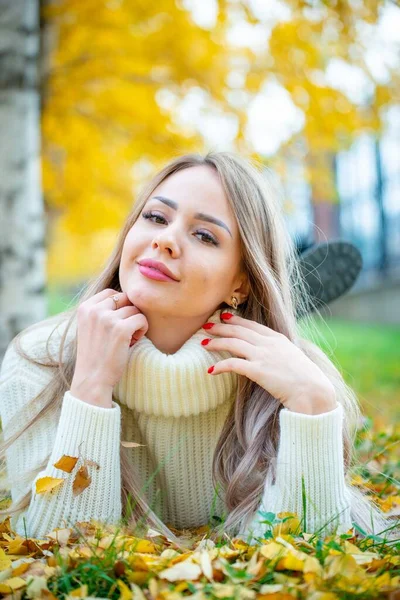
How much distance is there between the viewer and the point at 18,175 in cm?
501

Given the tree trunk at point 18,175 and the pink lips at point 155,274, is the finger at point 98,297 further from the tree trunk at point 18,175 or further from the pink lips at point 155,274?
the tree trunk at point 18,175

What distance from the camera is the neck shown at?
2342 mm

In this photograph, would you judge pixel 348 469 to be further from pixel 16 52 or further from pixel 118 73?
pixel 118 73

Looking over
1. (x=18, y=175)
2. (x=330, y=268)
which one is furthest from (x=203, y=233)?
(x=18, y=175)

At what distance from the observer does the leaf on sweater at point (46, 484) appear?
6.44 ft

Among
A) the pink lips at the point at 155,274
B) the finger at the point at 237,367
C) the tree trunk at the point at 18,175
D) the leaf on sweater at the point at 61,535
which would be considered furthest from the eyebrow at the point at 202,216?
the tree trunk at the point at 18,175

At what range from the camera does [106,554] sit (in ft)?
5.34

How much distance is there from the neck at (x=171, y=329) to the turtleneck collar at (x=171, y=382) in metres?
0.07

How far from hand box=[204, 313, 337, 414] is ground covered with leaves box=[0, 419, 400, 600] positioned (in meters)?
0.41

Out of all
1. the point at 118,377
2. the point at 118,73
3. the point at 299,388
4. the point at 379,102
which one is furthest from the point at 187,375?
the point at 118,73

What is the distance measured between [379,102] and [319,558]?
478 cm

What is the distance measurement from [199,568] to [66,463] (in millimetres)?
595

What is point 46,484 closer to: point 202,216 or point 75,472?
point 75,472

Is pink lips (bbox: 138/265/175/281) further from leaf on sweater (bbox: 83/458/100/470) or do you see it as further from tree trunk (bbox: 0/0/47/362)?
tree trunk (bbox: 0/0/47/362)
